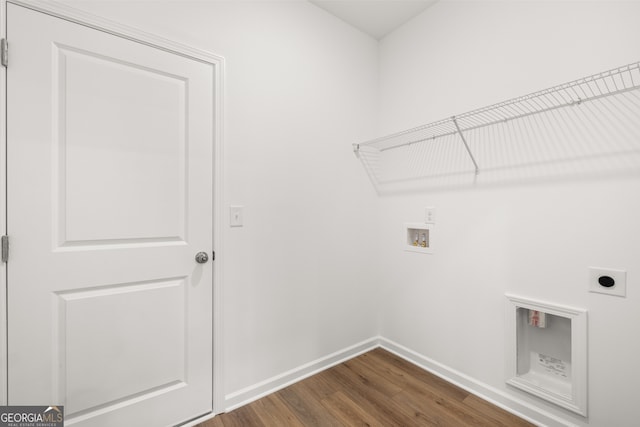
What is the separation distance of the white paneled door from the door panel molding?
0.02m

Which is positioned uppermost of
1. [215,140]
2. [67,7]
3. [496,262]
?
[67,7]

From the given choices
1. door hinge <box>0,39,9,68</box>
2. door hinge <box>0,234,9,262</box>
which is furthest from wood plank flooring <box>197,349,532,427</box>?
door hinge <box>0,39,9,68</box>

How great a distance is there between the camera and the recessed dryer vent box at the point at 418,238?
6.88 feet

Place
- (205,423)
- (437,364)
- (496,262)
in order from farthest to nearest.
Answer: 1. (437,364)
2. (496,262)
3. (205,423)

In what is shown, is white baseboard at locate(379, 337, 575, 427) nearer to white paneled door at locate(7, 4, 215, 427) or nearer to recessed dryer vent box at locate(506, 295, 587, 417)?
recessed dryer vent box at locate(506, 295, 587, 417)

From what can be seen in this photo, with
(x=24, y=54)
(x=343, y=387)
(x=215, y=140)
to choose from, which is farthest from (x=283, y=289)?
(x=24, y=54)

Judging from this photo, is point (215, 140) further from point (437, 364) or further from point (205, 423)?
point (437, 364)

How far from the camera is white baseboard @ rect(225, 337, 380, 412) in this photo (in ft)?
5.59

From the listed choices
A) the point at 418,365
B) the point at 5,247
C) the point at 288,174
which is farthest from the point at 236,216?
the point at 418,365

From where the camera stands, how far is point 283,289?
1.91 metres

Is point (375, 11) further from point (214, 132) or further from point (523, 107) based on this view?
point (214, 132)

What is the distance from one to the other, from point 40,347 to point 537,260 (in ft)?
7.99
